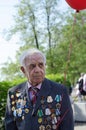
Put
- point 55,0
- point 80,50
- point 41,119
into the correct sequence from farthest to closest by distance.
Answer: point 80,50 < point 55,0 < point 41,119

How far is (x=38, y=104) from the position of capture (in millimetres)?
2924

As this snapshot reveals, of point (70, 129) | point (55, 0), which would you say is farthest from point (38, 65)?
point (55, 0)

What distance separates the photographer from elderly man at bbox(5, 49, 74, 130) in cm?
290

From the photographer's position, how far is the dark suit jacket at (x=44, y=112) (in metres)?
2.90

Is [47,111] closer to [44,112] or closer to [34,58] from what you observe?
[44,112]

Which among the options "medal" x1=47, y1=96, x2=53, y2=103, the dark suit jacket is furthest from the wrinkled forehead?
"medal" x1=47, y1=96, x2=53, y2=103

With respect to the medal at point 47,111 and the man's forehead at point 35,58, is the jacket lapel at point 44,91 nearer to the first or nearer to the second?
the medal at point 47,111

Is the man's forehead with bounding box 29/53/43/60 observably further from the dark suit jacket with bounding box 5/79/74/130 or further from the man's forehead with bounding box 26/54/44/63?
the dark suit jacket with bounding box 5/79/74/130

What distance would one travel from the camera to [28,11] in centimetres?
2233

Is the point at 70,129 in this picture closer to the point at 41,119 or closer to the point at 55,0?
the point at 41,119

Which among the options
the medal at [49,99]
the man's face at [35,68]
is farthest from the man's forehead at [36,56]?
the medal at [49,99]

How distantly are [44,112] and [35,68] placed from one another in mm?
353

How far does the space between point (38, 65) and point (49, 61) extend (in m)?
20.3

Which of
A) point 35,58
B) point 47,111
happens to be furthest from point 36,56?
point 47,111
